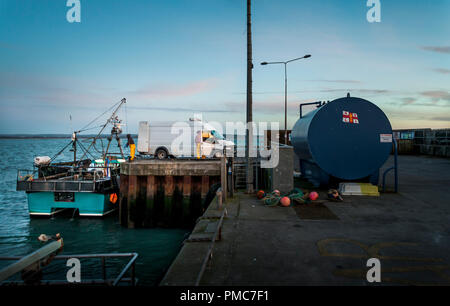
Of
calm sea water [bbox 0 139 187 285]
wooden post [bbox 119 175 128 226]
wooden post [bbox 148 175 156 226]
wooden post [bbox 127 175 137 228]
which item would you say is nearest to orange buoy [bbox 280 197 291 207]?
calm sea water [bbox 0 139 187 285]

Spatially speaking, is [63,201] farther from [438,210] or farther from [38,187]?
[438,210]

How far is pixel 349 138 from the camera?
12062 mm

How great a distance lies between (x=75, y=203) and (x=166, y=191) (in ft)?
19.0

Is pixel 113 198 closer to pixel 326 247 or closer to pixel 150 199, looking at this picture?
pixel 150 199

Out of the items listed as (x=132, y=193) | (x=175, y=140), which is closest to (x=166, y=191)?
(x=132, y=193)

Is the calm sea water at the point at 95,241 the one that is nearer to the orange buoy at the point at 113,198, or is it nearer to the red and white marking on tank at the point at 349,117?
the orange buoy at the point at 113,198

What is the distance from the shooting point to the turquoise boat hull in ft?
53.1

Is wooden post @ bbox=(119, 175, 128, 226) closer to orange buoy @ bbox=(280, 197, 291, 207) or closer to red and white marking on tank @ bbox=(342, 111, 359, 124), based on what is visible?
orange buoy @ bbox=(280, 197, 291, 207)

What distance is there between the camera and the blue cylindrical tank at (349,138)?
12.1 metres

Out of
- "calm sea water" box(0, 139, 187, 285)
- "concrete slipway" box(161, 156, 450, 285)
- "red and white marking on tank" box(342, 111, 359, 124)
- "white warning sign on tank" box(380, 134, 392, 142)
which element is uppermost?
"red and white marking on tank" box(342, 111, 359, 124)

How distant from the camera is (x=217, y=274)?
5016 mm

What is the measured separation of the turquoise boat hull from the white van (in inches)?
324

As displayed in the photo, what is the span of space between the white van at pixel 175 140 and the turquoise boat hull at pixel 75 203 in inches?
324

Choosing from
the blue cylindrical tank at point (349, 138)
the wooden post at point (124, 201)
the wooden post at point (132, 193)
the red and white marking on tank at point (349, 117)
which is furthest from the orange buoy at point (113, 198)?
the red and white marking on tank at point (349, 117)
